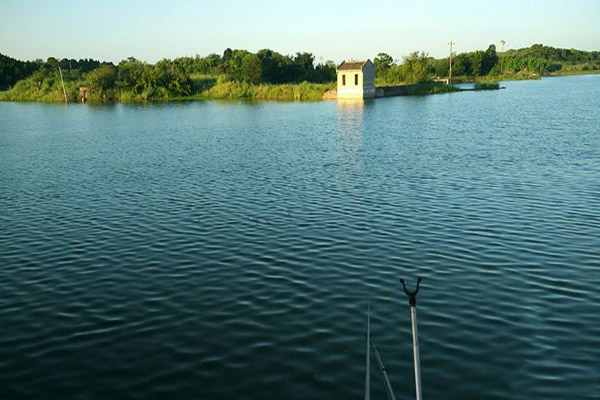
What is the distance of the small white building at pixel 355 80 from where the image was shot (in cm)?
12000

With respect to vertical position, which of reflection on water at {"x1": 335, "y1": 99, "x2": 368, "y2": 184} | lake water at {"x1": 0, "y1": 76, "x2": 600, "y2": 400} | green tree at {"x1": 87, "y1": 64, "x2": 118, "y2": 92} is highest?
green tree at {"x1": 87, "y1": 64, "x2": 118, "y2": 92}

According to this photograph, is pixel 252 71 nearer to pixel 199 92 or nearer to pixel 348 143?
pixel 199 92

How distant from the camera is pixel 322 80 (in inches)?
7023

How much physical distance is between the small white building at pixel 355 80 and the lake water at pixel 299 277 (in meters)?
82.0

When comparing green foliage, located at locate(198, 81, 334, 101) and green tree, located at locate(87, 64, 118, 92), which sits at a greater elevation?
green tree, located at locate(87, 64, 118, 92)

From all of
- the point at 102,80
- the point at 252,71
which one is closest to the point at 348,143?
the point at 252,71

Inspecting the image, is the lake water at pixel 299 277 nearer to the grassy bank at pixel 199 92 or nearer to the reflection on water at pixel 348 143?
the reflection on water at pixel 348 143

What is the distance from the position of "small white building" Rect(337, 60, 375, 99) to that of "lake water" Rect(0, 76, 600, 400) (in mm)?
82015

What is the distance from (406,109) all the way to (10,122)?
7158 centimetres

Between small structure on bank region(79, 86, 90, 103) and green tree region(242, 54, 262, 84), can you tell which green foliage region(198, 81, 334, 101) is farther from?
small structure on bank region(79, 86, 90, 103)

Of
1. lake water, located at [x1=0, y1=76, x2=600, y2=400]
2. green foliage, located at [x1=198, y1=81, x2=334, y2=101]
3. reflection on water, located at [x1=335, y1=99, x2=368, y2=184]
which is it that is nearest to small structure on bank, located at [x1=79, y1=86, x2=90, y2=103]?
green foliage, located at [x1=198, y1=81, x2=334, y2=101]

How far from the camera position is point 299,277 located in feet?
59.1

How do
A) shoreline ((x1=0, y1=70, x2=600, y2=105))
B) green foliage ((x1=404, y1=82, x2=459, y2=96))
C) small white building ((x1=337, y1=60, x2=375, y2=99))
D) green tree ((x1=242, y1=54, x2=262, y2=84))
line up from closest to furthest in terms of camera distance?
small white building ((x1=337, y1=60, x2=375, y2=99)) < shoreline ((x1=0, y1=70, x2=600, y2=105)) < green foliage ((x1=404, y1=82, x2=459, y2=96)) < green tree ((x1=242, y1=54, x2=262, y2=84))

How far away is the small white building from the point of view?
12000cm
